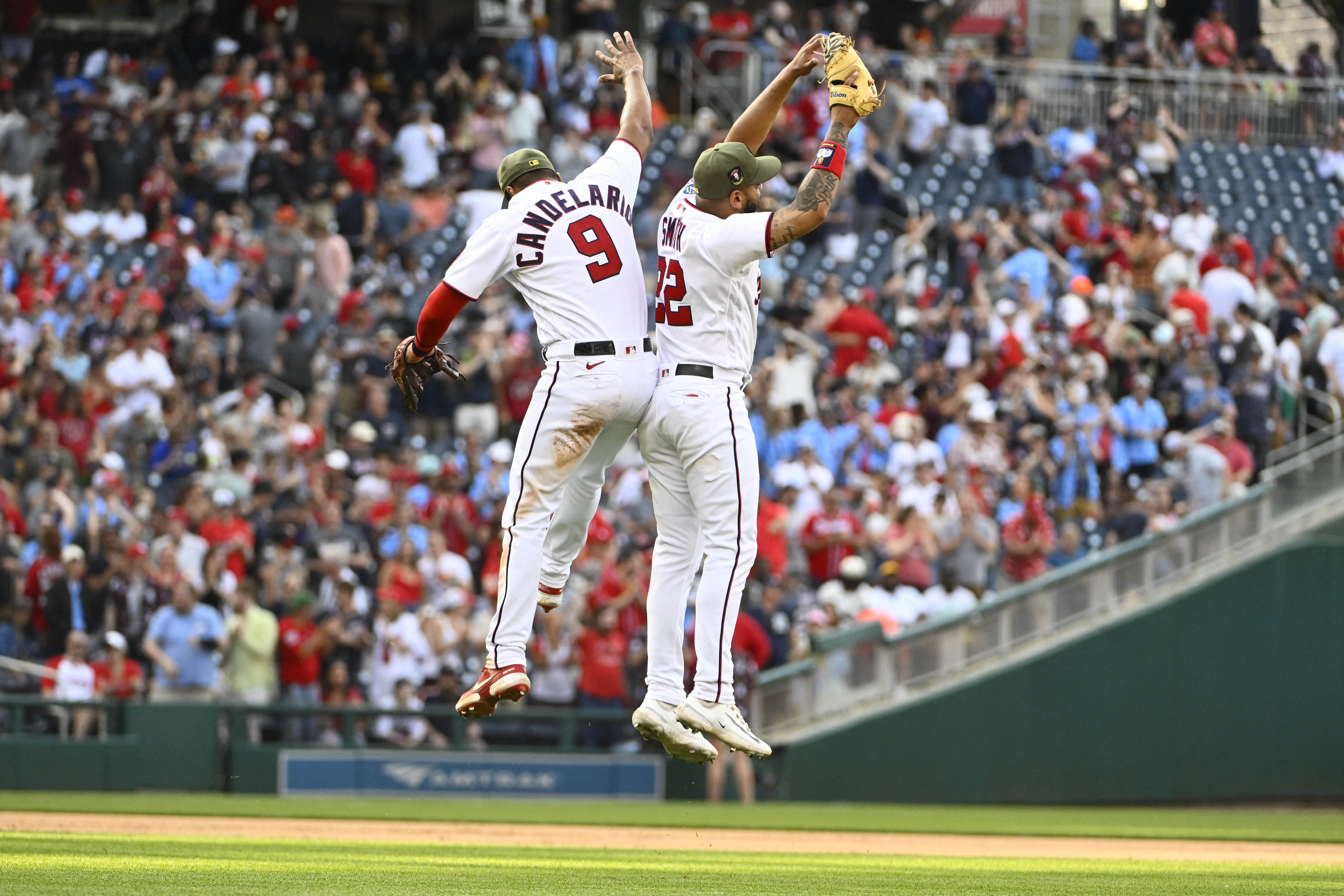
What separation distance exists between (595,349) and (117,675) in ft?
25.8

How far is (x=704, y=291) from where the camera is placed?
8.16m

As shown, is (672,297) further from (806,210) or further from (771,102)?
(771,102)

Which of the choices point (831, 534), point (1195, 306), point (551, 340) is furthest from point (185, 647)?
point (1195, 306)

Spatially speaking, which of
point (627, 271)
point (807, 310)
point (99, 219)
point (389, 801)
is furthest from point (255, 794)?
point (627, 271)

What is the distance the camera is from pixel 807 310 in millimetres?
18797

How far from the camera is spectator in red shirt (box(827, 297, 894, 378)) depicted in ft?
59.7

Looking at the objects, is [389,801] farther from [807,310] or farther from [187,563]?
[807,310]

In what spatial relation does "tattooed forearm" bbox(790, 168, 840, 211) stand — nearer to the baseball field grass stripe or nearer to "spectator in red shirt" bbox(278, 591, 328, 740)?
the baseball field grass stripe

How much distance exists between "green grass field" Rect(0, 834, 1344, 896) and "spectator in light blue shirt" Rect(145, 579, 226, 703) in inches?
158

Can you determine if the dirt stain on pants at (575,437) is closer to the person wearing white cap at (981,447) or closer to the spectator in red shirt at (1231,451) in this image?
the person wearing white cap at (981,447)

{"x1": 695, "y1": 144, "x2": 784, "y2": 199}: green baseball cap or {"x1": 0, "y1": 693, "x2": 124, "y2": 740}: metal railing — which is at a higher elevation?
{"x1": 695, "y1": 144, "x2": 784, "y2": 199}: green baseball cap

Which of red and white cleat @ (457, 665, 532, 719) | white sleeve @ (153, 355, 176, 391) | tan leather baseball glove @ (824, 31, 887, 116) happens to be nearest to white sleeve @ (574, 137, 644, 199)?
tan leather baseball glove @ (824, 31, 887, 116)

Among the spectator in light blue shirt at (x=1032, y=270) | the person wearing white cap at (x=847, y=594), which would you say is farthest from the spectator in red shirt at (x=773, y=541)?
the spectator in light blue shirt at (x=1032, y=270)

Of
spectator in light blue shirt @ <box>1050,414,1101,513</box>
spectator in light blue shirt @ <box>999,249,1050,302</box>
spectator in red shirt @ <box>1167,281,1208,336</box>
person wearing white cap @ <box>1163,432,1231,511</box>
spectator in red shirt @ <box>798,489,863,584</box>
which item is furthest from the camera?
spectator in light blue shirt @ <box>999,249,1050,302</box>
